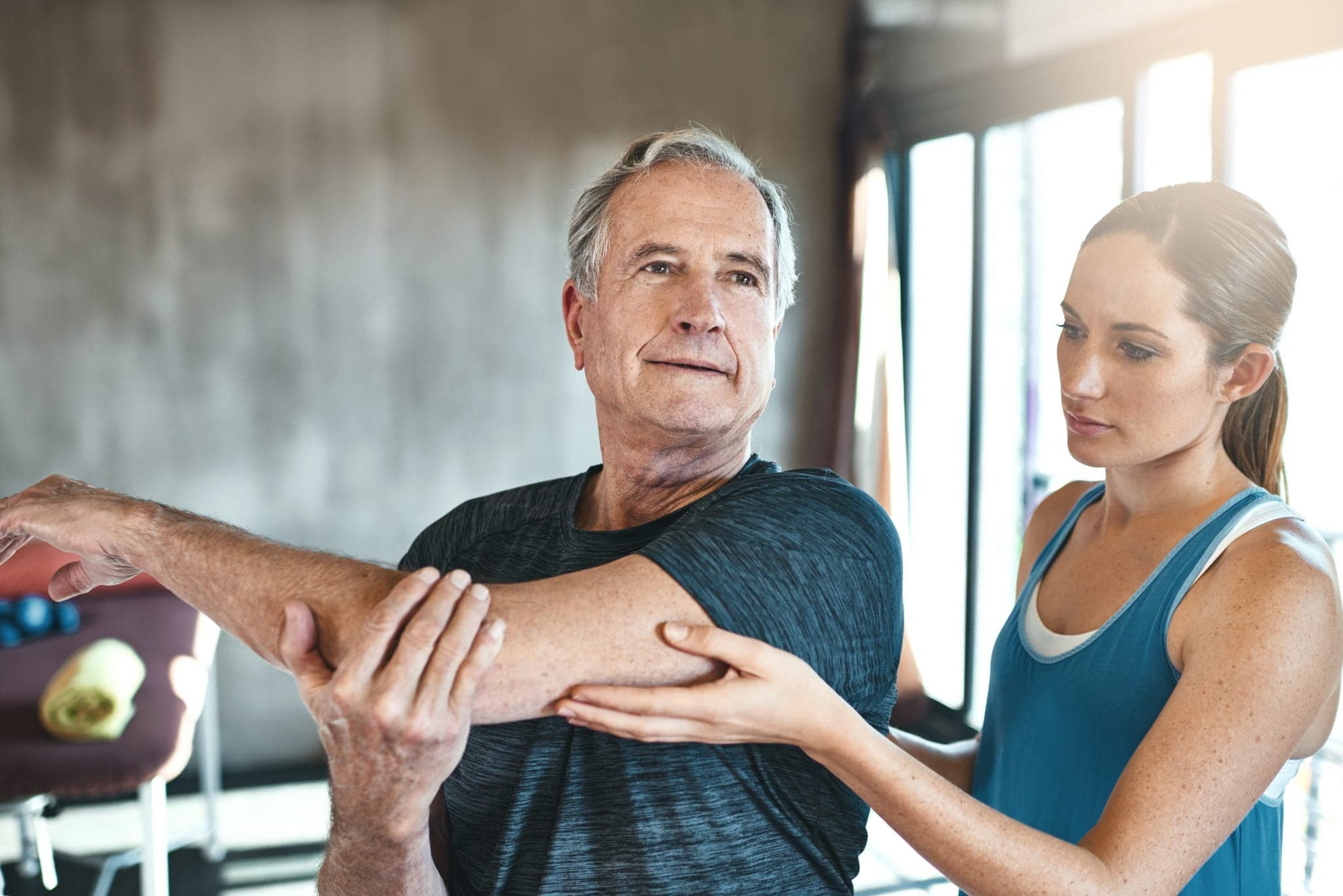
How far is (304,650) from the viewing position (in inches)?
36.8

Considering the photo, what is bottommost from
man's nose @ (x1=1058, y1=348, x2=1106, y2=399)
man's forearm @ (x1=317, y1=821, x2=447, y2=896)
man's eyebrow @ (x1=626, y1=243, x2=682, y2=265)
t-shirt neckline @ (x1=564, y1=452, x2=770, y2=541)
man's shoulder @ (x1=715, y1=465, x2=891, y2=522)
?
man's forearm @ (x1=317, y1=821, x2=447, y2=896)

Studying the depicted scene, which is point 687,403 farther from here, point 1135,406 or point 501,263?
point 501,263

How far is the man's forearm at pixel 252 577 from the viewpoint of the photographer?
0.94 m

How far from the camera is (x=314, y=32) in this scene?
3.95m

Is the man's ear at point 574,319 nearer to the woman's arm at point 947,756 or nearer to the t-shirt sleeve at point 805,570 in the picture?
the t-shirt sleeve at point 805,570

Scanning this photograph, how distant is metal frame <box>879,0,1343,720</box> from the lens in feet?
8.23

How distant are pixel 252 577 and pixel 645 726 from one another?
42 cm

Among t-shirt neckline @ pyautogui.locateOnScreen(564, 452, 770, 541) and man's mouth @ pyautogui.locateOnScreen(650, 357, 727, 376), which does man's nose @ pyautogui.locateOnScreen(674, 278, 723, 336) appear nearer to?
man's mouth @ pyautogui.locateOnScreen(650, 357, 727, 376)

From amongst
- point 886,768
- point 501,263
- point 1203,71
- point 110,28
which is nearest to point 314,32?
point 110,28

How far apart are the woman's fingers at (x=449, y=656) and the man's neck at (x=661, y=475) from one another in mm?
428

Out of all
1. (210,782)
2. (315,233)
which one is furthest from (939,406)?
(210,782)

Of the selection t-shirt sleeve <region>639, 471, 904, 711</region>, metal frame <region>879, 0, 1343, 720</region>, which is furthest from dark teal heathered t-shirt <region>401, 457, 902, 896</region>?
metal frame <region>879, 0, 1343, 720</region>

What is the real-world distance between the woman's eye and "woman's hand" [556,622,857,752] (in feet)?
2.17

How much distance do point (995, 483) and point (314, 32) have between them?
3008 millimetres
